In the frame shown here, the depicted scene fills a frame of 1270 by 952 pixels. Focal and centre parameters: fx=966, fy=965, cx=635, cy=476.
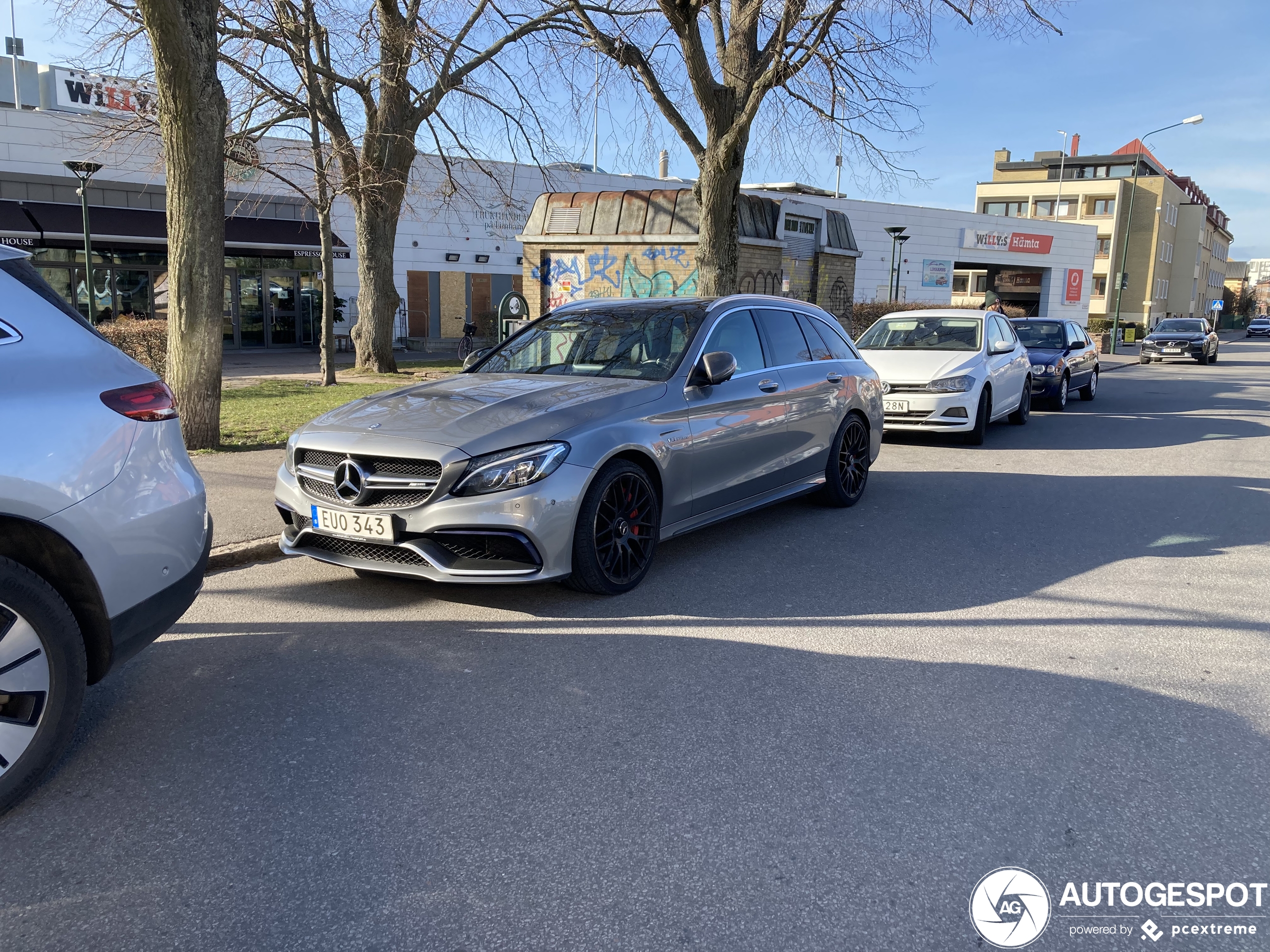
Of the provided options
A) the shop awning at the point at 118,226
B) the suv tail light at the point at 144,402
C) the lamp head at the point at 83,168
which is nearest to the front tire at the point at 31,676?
the suv tail light at the point at 144,402

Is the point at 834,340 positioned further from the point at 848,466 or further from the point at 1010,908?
the point at 1010,908

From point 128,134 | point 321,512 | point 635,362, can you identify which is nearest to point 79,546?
point 321,512

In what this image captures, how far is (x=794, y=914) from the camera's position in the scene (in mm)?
2555

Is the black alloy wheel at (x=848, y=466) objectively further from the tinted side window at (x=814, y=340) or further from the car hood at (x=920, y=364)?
the car hood at (x=920, y=364)

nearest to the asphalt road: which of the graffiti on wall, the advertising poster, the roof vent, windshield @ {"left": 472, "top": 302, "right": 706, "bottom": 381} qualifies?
windshield @ {"left": 472, "top": 302, "right": 706, "bottom": 381}

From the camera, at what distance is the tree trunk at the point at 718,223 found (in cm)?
1367

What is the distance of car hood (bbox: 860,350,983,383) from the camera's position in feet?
37.6

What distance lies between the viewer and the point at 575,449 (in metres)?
4.95

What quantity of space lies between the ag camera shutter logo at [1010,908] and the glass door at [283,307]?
28723 millimetres

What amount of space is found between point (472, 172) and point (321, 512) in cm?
2919

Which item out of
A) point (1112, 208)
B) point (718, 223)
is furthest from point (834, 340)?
point (1112, 208)

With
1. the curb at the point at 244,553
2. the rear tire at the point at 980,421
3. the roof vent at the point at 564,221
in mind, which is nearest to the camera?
the curb at the point at 244,553

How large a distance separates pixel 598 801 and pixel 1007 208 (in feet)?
299

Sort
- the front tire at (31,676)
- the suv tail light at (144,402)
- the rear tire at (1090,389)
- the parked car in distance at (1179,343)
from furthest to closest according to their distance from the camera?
the parked car in distance at (1179,343) → the rear tire at (1090,389) → the suv tail light at (144,402) → the front tire at (31,676)
